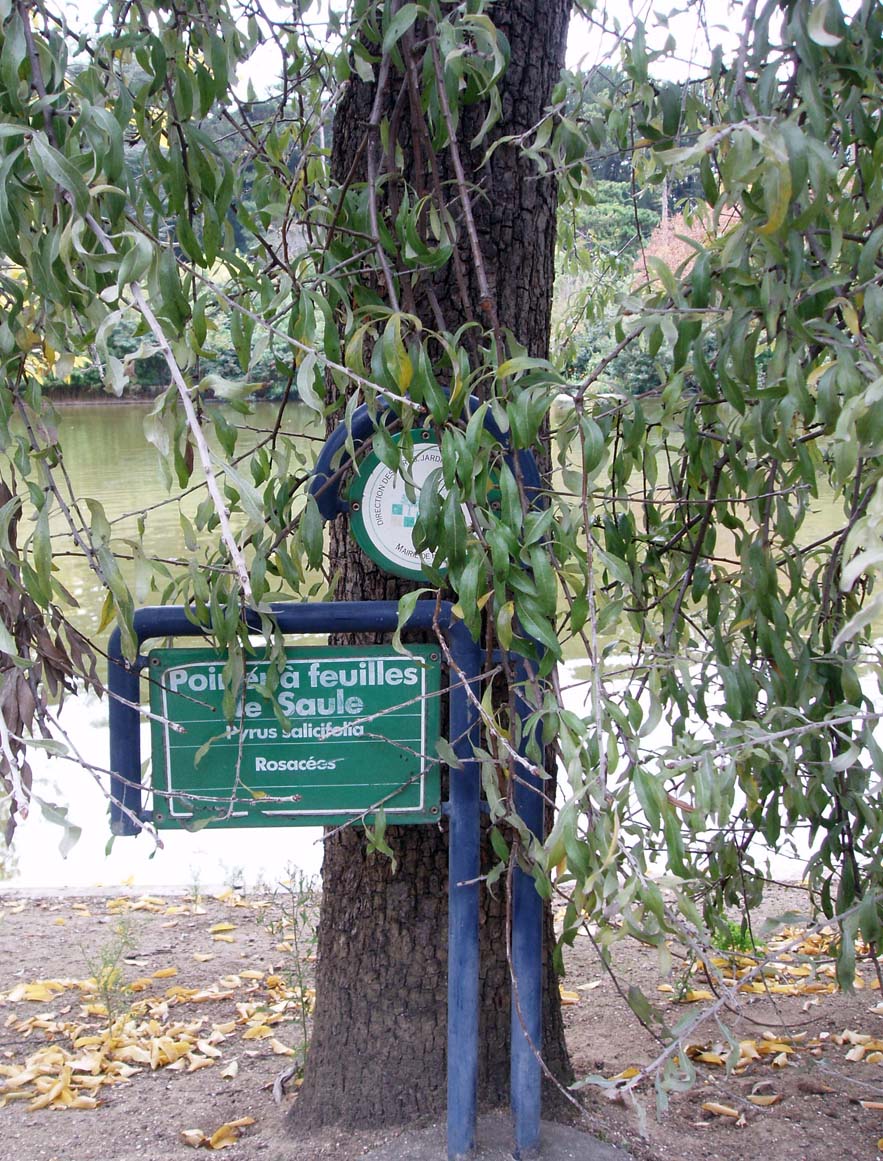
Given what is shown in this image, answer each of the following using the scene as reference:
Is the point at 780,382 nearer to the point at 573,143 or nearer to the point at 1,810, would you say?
the point at 573,143

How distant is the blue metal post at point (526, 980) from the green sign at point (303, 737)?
0.59ft

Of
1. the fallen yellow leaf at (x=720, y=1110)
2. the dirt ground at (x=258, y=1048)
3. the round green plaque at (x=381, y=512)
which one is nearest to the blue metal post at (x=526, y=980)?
the dirt ground at (x=258, y=1048)

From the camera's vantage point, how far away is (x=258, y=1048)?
3018 mm

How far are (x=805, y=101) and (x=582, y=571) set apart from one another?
75 cm

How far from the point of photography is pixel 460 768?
2041 mm

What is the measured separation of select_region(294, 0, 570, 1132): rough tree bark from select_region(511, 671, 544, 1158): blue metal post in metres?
Result: 0.18

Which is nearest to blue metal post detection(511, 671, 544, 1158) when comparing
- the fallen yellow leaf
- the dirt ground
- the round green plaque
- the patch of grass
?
the dirt ground

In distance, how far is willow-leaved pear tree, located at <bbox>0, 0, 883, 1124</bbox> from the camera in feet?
4.94

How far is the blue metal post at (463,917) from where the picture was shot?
6.62ft

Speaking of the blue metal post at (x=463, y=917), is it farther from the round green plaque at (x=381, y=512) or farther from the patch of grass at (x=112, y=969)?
the patch of grass at (x=112, y=969)

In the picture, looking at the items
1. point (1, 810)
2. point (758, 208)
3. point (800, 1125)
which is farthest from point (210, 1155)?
point (758, 208)

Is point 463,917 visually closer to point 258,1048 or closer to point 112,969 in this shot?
point 258,1048

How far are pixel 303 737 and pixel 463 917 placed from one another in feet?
1.44

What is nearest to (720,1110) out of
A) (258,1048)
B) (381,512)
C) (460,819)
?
(460,819)
